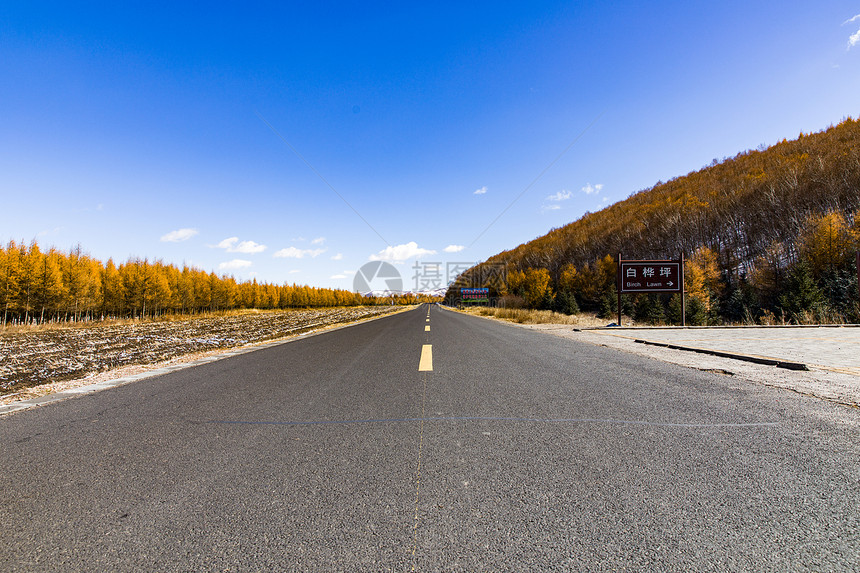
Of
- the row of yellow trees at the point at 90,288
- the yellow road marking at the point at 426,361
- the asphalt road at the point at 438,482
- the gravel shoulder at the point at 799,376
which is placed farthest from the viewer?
the row of yellow trees at the point at 90,288

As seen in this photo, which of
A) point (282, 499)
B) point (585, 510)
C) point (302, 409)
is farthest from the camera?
point (302, 409)

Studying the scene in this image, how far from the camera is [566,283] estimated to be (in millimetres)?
67938

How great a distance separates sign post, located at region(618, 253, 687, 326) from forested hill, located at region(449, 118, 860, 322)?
11446 mm

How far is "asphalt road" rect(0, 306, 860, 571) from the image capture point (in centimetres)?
163

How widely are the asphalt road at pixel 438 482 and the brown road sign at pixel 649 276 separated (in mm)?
16012

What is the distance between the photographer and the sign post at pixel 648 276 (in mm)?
18922

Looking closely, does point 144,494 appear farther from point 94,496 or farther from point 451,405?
point 451,405

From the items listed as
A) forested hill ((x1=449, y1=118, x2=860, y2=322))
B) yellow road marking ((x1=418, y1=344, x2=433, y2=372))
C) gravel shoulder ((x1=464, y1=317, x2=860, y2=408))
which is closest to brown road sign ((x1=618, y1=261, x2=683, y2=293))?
forested hill ((x1=449, y1=118, x2=860, y2=322))

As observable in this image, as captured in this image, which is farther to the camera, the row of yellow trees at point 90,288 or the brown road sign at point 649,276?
the row of yellow trees at point 90,288

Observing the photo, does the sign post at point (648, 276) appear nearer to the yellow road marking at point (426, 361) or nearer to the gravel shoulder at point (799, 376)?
the gravel shoulder at point (799, 376)

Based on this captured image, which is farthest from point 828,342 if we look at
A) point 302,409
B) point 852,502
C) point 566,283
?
point 566,283

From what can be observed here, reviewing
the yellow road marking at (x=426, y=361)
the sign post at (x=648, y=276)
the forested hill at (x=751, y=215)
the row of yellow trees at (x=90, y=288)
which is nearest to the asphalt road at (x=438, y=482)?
the yellow road marking at (x=426, y=361)

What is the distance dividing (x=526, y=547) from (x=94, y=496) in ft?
8.94

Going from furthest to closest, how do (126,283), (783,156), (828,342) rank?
(783,156) → (126,283) → (828,342)
